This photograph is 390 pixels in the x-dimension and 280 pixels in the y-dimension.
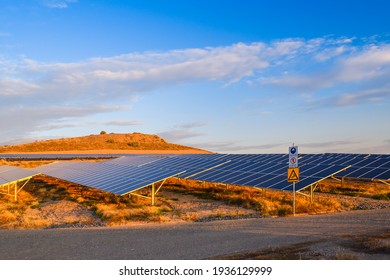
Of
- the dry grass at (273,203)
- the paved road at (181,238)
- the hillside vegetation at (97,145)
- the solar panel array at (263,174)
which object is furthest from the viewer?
the hillside vegetation at (97,145)

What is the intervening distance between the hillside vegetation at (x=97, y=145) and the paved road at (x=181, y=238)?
282 feet

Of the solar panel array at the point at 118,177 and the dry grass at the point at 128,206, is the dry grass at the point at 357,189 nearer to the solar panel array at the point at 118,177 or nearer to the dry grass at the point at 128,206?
the dry grass at the point at 128,206

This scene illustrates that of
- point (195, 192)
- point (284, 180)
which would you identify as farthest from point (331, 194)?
point (195, 192)

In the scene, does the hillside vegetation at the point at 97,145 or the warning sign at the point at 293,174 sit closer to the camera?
the warning sign at the point at 293,174

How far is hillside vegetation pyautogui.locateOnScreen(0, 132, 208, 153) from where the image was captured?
9869 centimetres

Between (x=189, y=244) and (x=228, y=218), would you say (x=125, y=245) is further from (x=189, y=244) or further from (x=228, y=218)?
(x=228, y=218)

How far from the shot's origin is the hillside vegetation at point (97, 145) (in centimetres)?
9869

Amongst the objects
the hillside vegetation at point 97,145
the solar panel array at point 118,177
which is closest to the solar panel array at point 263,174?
the solar panel array at point 118,177

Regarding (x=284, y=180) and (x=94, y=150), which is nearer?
(x=284, y=180)

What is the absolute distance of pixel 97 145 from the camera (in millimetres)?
104500

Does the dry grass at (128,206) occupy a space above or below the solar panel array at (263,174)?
below
